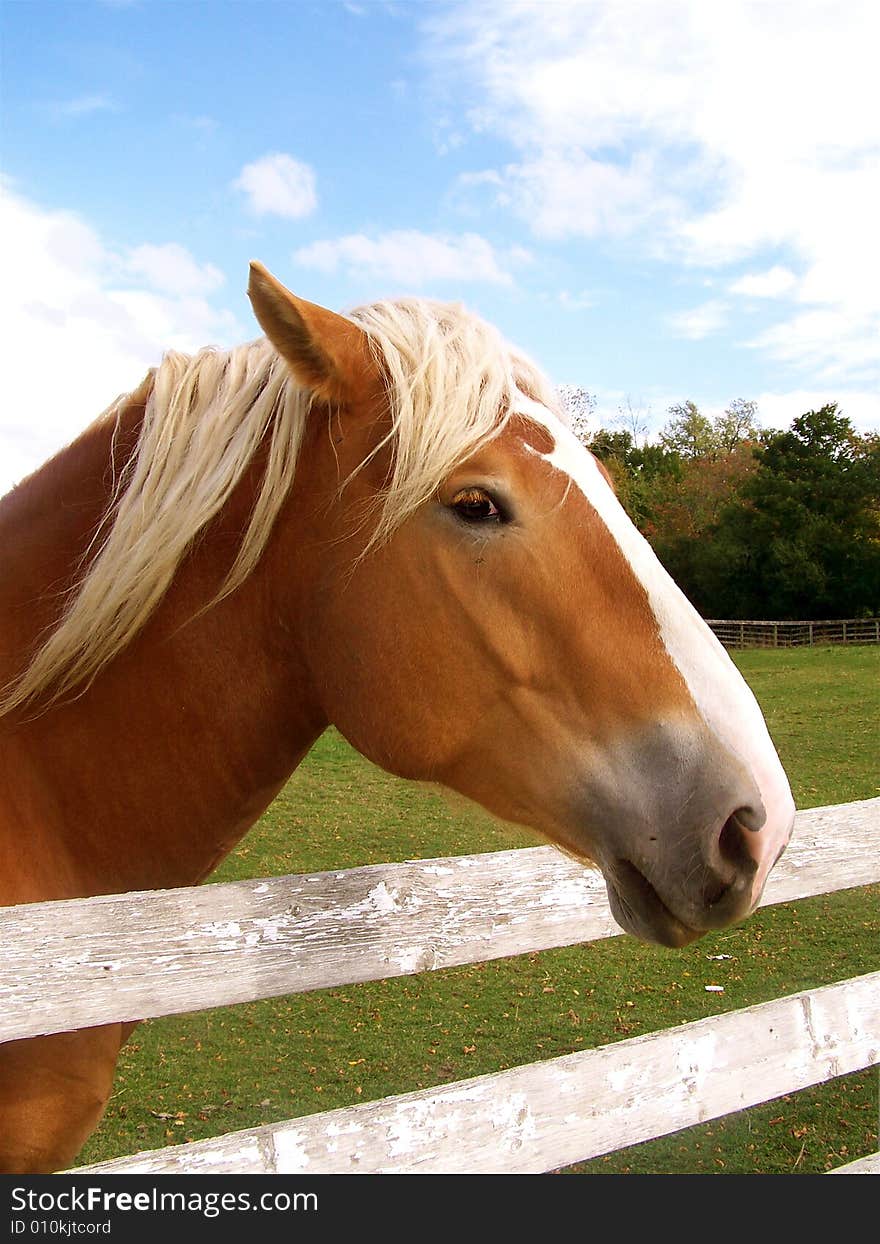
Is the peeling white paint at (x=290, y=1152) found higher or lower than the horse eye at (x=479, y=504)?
lower

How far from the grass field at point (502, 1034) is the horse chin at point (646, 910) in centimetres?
33

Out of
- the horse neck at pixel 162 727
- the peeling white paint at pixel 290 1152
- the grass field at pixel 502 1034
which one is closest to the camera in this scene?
the peeling white paint at pixel 290 1152

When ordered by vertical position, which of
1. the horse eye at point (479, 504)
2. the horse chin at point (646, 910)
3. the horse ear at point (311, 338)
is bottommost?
the horse chin at point (646, 910)

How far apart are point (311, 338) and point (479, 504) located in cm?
48

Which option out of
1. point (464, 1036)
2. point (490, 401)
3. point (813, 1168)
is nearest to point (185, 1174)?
point (490, 401)

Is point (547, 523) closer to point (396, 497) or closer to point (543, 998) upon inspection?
point (396, 497)

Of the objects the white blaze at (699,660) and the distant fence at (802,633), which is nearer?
the white blaze at (699,660)

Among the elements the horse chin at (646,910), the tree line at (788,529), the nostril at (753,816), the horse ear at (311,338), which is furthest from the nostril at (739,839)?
the tree line at (788,529)

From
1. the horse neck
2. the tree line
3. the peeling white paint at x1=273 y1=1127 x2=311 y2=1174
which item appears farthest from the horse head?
the tree line

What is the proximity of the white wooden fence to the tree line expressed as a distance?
34.8 meters

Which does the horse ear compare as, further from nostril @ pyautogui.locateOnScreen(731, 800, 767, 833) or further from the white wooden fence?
nostril @ pyautogui.locateOnScreen(731, 800, 767, 833)

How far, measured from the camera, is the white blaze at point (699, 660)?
1.53 meters

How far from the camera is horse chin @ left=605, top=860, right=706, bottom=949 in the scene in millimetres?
1629

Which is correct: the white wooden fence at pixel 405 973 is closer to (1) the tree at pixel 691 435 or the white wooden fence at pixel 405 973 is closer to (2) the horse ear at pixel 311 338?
(2) the horse ear at pixel 311 338
